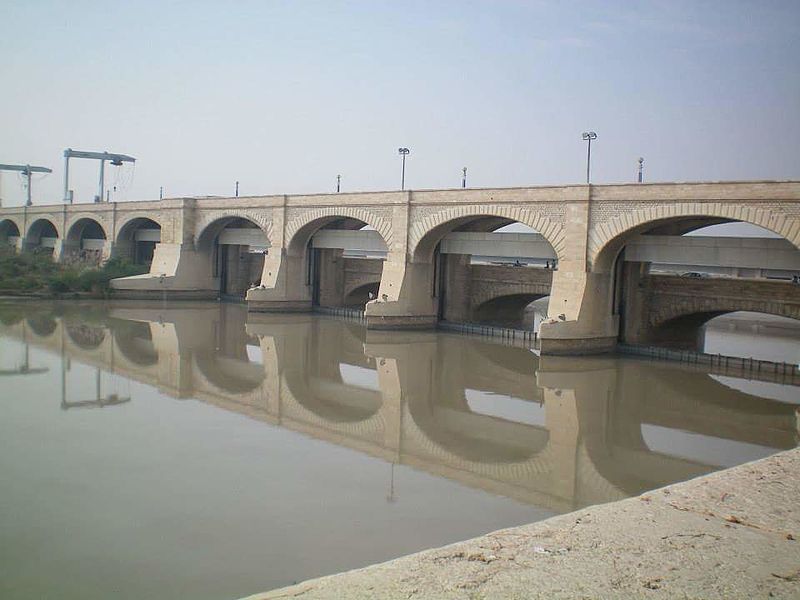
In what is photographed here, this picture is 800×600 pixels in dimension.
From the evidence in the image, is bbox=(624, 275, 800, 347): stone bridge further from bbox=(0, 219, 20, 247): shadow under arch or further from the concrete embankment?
bbox=(0, 219, 20, 247): shadow under arch

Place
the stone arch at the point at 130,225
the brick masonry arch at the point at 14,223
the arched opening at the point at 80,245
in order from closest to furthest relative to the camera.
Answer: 1. the stone arch at the point at 130,225
2. the arched opening at the point at 80,245
3. the brick masonry arch at the point at 14,223

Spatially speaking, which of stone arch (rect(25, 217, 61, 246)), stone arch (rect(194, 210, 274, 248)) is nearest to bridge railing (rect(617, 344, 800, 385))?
Result: stone arch (rect(194, 210, 274, 248))

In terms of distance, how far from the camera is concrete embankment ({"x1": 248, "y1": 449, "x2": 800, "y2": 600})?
5.20m

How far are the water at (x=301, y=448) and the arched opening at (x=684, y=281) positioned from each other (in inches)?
97.7

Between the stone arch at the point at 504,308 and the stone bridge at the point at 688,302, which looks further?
the stone arch at the point at 504,308

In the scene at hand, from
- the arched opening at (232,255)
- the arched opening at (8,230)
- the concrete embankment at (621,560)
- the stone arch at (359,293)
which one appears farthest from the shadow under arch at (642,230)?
the arched opening at (8,230)

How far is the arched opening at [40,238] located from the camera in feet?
157

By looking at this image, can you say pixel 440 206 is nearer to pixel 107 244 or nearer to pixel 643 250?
pixel 643 250

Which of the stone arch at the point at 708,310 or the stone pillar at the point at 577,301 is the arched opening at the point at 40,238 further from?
the stone arch at the point at 708,310

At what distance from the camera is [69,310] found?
28.8 meters

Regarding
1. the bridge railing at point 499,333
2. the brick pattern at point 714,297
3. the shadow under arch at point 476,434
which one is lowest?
the shadow under arch at point 476,434

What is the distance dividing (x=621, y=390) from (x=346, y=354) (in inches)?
294

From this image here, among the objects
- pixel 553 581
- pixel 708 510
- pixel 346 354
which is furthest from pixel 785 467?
pixel 346 354

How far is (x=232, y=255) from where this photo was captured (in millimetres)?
36312
